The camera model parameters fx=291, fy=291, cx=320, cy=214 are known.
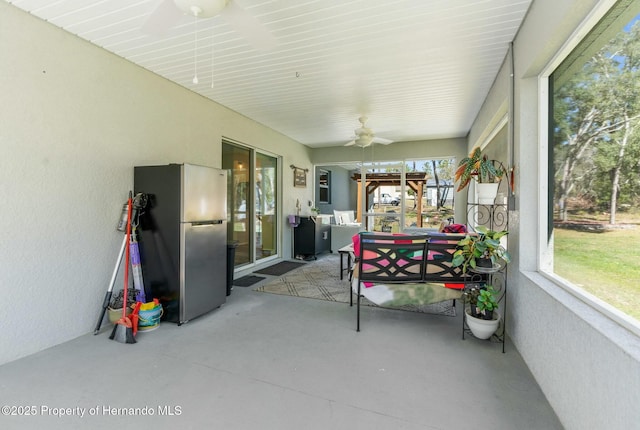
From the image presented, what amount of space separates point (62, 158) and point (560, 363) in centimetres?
399

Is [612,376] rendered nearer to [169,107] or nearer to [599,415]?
[599,415]

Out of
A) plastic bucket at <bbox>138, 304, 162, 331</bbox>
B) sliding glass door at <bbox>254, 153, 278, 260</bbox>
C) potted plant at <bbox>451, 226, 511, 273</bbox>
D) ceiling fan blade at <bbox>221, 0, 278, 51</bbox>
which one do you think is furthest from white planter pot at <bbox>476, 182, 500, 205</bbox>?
sliding glass door at <bbox>254, 153, 278, 260</bbox>

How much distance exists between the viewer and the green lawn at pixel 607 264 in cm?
129

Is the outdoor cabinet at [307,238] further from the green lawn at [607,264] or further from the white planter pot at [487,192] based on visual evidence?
the green lawn at [607,264]

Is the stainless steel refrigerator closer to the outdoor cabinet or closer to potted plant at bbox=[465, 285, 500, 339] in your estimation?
potted plant at bbox=[465, 285, 500, 339]

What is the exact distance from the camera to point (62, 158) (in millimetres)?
2564

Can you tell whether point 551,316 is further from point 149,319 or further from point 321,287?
point 149,319

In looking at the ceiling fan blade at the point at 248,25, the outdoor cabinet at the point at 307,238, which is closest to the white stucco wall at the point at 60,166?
the ceiling fan blade at the point at 248,25

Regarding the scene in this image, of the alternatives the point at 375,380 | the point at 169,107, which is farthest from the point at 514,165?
the point at 169,107

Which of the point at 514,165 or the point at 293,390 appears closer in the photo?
the point at 293,390

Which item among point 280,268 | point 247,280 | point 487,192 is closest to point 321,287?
point 247,280

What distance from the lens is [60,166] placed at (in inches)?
101

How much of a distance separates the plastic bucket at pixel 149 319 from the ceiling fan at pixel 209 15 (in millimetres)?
2387

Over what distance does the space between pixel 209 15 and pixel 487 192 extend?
271cm
